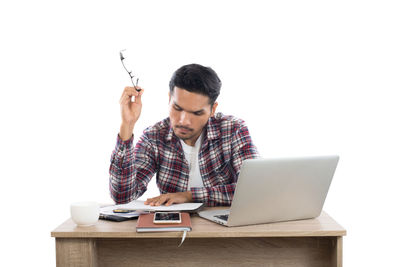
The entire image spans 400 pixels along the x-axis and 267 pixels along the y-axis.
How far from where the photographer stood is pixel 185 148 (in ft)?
8.55

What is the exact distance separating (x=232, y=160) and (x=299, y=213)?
0.75 meters

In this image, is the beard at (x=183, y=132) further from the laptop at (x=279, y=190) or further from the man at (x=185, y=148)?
the laptop at (x=279, y=190)

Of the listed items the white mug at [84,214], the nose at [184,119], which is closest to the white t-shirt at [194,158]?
the nose at [184,119]

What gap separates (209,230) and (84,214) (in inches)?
18.3

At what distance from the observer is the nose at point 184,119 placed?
2252mm

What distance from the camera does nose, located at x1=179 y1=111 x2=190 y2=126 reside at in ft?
7.39

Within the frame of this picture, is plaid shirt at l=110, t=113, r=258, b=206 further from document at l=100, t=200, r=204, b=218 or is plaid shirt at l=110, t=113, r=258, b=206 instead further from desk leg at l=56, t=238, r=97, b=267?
desk leg at l=56, t=238, r=97, b=267

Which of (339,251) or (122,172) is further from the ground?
(122,172)

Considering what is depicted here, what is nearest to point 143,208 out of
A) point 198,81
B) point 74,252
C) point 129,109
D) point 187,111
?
point 74,252

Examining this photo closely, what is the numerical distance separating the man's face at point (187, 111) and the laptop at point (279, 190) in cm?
55

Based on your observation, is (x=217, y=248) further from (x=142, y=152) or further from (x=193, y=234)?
(x=142, y=152)

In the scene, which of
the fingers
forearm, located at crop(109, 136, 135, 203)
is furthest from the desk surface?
the fingers

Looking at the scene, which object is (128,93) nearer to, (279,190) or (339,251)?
(279,190)

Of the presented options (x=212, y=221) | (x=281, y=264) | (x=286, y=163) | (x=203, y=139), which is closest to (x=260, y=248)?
(x=281, y=264)
